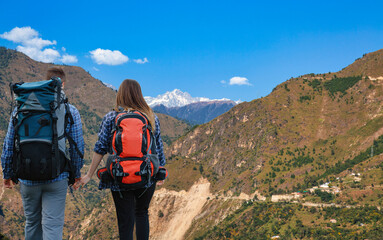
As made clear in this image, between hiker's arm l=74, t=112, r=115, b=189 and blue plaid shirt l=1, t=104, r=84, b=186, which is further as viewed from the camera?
hiker's arm l=74, t=112, r=115, b=189

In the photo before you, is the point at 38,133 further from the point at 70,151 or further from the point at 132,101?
the point at 132,101

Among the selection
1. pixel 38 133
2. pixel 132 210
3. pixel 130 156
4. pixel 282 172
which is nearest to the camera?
pixel 38 133

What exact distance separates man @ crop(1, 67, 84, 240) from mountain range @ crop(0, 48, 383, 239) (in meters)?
50.7

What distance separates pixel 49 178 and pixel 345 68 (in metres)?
144

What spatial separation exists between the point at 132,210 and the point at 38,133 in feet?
7.54

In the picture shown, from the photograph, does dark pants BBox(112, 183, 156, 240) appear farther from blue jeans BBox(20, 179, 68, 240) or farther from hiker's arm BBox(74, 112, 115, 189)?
blue jeans BBox(20, 179, 68, 240)

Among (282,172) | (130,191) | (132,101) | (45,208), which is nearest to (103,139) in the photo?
(132,101)

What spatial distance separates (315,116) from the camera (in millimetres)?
108688

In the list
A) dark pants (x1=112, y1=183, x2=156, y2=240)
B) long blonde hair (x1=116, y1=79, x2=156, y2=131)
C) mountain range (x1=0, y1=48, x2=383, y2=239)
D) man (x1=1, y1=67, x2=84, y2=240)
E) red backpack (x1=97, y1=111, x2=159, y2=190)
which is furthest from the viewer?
mountain range (x1=0, y1=48, x2=383, y2=239)

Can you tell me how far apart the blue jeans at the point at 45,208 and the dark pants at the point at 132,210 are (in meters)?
1.06

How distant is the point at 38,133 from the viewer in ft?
17.0

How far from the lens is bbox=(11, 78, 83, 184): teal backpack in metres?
5.12

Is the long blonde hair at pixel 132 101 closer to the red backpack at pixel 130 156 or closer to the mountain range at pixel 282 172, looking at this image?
the red backpack at pixel 130 156

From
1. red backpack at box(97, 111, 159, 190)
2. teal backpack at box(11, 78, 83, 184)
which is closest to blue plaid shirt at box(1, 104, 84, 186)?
teal backpack at box(11, 78, 83, 184)
